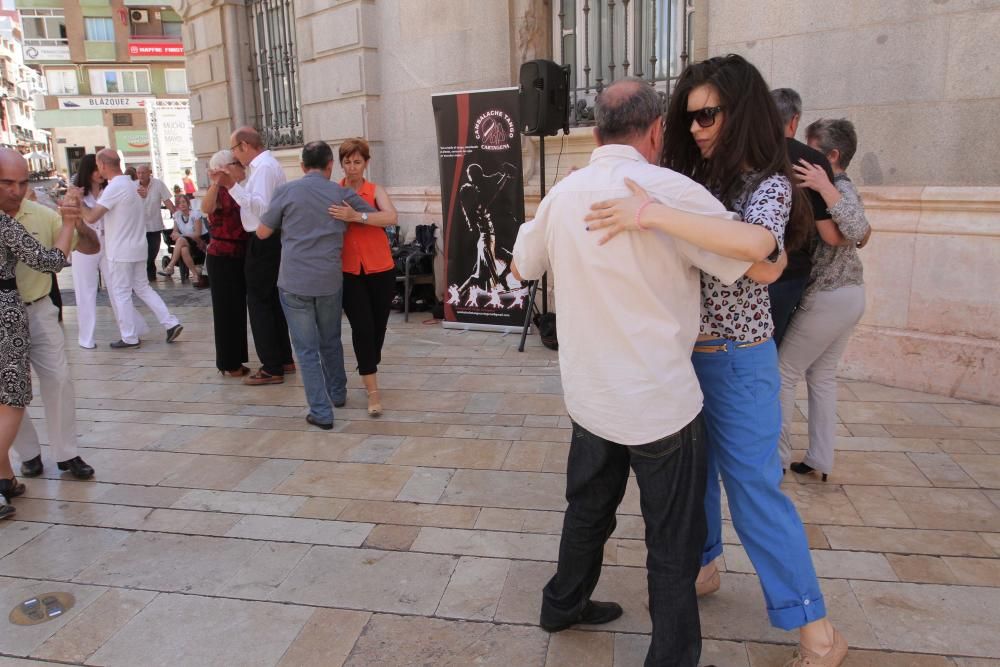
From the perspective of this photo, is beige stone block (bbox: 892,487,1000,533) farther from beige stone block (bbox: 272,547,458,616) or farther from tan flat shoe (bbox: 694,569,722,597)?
beige stone block (bbox: 272,547,458,616)

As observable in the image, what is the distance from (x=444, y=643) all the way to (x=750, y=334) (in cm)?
147

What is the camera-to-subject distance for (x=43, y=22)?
44562 mm

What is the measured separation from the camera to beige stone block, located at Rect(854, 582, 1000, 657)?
2.46 meters

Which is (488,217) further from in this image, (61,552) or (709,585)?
(709,585)

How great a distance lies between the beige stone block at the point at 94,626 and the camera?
260 cm

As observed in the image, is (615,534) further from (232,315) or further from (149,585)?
(232,315)

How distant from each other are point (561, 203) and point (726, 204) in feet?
1.74

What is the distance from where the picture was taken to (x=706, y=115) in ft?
6.98

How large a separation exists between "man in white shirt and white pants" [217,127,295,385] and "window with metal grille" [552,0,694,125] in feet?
10.8

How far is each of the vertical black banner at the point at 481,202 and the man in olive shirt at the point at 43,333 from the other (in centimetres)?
381

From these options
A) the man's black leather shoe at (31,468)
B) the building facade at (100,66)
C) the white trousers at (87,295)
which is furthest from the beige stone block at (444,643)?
the building facade at (100,66)

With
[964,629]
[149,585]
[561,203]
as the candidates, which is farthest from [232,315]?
[964,629]

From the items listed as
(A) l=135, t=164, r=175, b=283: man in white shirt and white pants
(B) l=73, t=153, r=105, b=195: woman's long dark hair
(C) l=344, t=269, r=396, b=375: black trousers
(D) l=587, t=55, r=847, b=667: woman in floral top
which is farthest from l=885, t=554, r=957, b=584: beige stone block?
(A) l=135, t=164, r=175, b=283: man in white shirt and white pants

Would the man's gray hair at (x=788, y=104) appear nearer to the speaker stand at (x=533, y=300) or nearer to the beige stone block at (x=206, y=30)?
the speaker stand at (x=533, y=300)
